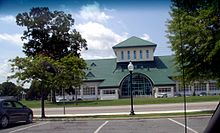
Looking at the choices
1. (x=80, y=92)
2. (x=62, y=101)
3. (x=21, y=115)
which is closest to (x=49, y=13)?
(x=62, y=101)

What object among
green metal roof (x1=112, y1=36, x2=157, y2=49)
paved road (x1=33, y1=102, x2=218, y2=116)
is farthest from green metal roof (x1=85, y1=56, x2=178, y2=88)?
paved road (x1=33, y1=102, x2=218, y2=116)

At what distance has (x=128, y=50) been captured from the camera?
259 inches

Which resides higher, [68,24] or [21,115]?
[68,24]

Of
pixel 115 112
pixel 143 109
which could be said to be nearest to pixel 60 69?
pixel 115 112

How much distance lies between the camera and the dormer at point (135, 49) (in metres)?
5.54

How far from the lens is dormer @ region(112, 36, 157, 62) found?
5.54m

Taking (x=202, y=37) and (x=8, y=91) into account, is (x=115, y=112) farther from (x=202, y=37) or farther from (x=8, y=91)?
(x=8, y=91)

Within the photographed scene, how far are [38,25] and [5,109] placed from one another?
3917 mm

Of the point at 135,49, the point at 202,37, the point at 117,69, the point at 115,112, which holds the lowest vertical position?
the point at 115,112

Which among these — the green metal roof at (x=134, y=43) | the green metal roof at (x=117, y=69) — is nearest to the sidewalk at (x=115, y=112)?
the green metal roof at (x=117, y=69)

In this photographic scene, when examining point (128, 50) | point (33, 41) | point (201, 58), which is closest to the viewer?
point (128, 50)

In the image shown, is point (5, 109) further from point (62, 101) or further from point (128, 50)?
point (128, 50)

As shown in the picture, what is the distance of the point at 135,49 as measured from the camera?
252 inches

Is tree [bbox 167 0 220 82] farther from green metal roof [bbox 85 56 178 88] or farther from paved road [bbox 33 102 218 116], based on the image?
green metal roof [bbox 85 56 178 88]
